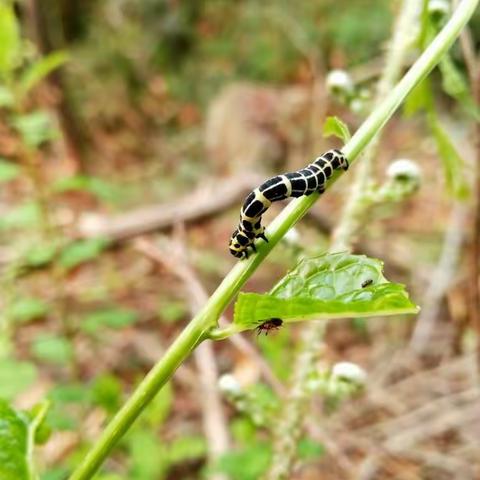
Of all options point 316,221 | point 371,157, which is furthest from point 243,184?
point 371,157

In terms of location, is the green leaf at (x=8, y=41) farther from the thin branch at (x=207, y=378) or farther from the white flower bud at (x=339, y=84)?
the white flower bud at (x=339, y=84)

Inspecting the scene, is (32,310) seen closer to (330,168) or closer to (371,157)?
(371,157)

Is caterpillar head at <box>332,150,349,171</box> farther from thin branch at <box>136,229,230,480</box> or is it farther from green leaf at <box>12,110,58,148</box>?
green leaf at <box>12,110,58,148</box>

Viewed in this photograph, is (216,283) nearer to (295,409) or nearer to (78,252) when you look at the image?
(78,252)

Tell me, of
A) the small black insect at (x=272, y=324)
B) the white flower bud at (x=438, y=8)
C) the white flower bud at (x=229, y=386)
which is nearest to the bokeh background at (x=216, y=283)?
the white flower bud at (x=229, y=386)

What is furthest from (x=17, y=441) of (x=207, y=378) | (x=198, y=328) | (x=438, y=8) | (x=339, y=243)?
(x=207, y=378)
